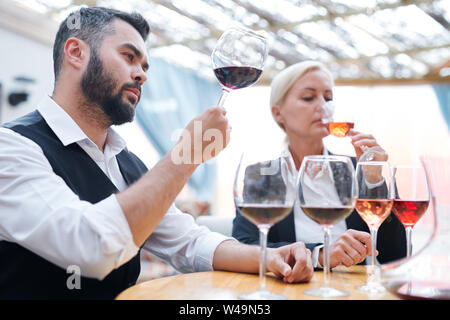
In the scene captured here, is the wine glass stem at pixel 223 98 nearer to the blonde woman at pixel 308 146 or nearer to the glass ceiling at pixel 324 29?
the blonde woman at pixel 308 146

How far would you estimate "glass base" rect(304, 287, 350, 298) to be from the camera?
2.73 feet

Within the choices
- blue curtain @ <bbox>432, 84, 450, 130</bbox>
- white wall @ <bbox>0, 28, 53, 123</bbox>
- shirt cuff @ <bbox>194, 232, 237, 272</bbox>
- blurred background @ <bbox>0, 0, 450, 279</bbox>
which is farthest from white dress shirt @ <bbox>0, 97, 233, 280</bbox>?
blue curtain @ <bbox>432, 84, 450, 130</bbox>

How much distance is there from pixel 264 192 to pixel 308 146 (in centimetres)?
139

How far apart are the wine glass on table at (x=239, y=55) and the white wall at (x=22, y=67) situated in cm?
376

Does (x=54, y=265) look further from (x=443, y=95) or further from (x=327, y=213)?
(x=443, y=95)

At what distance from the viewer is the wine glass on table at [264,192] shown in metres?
0.79

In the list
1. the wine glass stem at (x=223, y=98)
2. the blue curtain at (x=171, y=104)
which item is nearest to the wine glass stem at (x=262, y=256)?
the wine glass stem at (x=223, y=98)

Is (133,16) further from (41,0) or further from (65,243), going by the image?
(41,0)

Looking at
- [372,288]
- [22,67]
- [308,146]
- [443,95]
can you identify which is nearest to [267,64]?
[443,95]

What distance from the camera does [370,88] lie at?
7.01 meters

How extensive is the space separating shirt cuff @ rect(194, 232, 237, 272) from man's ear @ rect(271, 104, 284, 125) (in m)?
1.16

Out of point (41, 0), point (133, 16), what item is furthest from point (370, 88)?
point (133, 16)
